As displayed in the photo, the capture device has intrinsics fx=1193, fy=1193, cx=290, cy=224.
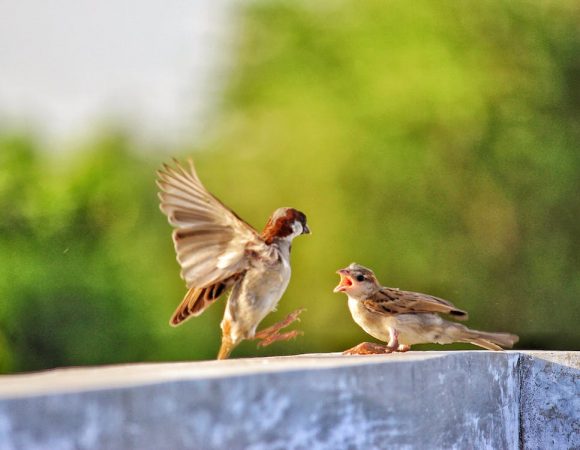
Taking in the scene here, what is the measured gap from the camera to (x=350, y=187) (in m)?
10.8

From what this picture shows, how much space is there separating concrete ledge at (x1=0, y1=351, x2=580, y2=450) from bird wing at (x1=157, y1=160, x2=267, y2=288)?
0.76 metres

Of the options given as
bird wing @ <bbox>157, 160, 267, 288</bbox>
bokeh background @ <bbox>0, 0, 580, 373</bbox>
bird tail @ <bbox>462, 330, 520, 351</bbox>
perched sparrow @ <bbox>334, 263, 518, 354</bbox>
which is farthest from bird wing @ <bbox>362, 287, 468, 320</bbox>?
bokeh background @ <bbox>0, 0, 580, 373</bbox>

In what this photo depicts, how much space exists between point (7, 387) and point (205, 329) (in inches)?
283

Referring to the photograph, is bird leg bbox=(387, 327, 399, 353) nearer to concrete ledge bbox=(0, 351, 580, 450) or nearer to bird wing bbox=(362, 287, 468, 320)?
bird wing bbox=(362, 287, 468, 320)

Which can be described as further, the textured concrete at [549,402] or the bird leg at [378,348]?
the textured concrete at [549,402]

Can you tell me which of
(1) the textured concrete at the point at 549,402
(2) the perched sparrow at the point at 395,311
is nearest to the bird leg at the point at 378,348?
(2) the perched sparrow at the point at 395,311

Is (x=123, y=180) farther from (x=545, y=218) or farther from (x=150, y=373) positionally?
(x=150, y=373)

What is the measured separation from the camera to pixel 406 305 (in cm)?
510

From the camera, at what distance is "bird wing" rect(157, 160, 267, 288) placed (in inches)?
189

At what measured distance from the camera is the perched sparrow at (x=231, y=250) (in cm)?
475

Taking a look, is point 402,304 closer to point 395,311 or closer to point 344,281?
point 395,311

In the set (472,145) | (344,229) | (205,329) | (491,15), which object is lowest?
(205,329)

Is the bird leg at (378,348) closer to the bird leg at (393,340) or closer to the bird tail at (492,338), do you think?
the bird leg at (393,340)

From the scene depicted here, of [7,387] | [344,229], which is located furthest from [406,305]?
[344,229]
